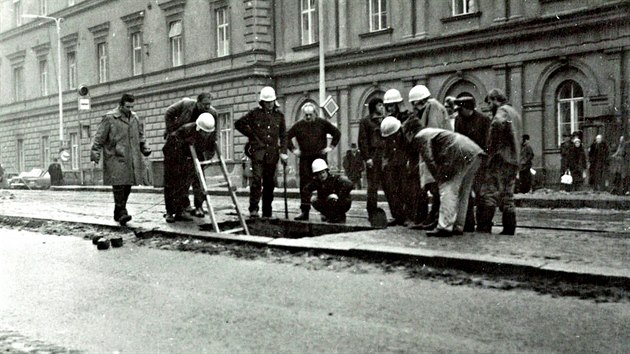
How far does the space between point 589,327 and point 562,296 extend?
0.96 metres

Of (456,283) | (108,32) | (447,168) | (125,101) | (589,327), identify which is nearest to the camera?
(589,327)

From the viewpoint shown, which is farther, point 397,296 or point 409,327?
point 397,296

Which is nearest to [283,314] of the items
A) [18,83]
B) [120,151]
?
[120,151]

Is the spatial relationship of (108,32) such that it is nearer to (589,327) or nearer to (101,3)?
(101,3)

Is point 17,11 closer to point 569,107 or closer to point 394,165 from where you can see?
point 569,107

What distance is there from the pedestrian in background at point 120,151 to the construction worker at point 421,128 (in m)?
4.44

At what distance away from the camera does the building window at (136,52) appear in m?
40.5

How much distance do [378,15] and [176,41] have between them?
1249 cm

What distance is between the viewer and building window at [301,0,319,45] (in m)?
31.4

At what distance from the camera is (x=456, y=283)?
6711 mm

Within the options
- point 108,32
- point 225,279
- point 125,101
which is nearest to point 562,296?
point 225,279

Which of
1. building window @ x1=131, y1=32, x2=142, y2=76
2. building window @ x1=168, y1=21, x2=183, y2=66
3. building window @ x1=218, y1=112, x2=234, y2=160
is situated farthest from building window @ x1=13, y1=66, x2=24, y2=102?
building window @ x1=218, y1=112, x2=234, y2=160

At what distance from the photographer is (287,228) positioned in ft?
38.2

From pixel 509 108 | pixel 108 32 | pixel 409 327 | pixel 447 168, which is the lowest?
pixel 409 327
